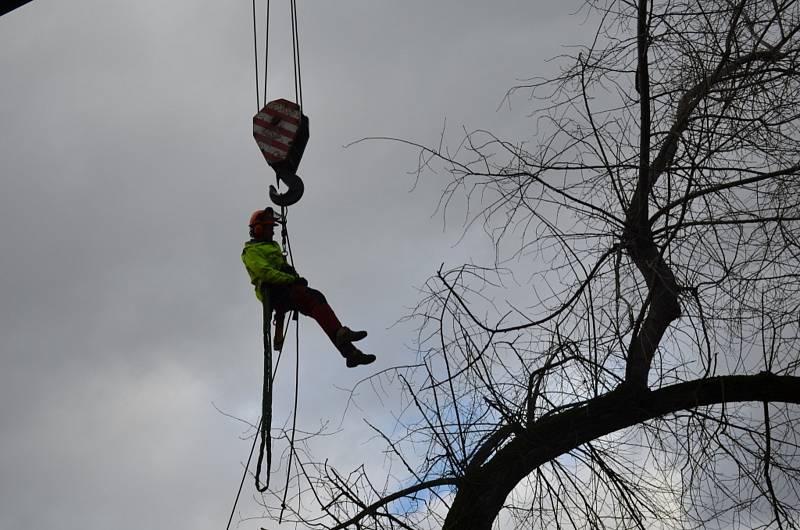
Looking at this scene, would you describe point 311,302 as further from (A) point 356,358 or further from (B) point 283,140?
(B) point 283,140

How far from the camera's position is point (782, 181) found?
489 centimetres

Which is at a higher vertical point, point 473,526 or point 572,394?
point 572,394

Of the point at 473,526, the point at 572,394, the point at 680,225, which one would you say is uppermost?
the point at 680,225

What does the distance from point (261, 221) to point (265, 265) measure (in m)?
0.33

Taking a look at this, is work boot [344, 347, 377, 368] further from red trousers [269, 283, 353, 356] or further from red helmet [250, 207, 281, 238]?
red helmet [250, 207, 281, 238]

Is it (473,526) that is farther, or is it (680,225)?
(473,526)

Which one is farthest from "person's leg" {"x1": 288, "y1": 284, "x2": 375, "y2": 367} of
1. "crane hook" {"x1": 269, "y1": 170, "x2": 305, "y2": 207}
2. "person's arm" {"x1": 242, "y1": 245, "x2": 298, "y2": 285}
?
"crane hook" {"x1": 269, "y1": 170, "x2": 305, "y2": 207}

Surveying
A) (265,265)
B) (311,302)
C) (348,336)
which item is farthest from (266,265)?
(348,336)

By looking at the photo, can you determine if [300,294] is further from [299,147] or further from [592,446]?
[592,446]

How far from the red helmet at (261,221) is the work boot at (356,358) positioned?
912mm

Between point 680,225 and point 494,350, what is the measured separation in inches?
41.3

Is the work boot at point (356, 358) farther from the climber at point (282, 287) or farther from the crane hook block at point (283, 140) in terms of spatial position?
the crane hook block at point (283, 140)

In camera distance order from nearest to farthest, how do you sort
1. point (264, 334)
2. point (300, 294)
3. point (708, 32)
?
point (708, 32), point (264, 334), point (300, 294)

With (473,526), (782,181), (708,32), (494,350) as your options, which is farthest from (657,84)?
(473,526)
